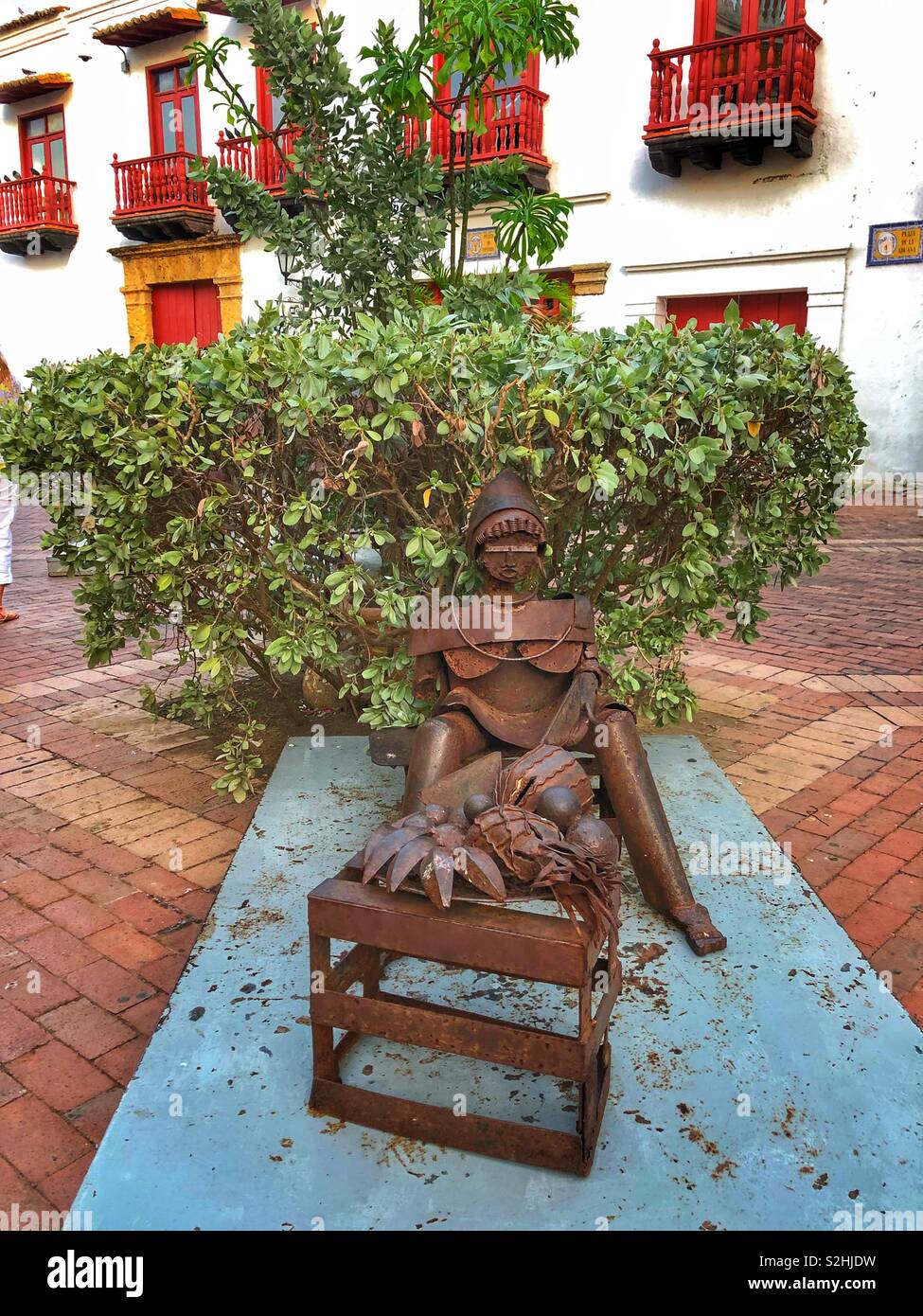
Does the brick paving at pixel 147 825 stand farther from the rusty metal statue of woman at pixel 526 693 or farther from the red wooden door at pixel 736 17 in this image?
the red wooden door at pixel 736 17

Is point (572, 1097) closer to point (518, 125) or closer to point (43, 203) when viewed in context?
point (518, 125)

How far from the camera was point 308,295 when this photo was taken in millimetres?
5031

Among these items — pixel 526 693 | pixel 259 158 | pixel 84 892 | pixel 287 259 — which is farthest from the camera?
pixel 259 158

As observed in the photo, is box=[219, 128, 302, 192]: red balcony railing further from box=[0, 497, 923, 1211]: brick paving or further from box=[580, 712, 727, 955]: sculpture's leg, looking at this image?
box=[580, 712, 727, 955]: sculpture's leg

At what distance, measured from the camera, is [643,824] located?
2867 mm

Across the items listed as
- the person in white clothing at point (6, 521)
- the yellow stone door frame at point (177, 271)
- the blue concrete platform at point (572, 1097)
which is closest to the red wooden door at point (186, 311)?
the yellow stone door frame at point (177, 271)

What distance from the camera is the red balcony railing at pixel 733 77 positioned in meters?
11.5

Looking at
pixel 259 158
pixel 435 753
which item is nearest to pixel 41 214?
pixel 259 158

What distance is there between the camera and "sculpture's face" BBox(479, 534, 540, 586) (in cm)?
284

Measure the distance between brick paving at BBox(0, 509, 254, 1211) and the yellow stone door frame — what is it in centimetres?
1261

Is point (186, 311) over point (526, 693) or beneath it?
over

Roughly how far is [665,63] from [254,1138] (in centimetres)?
1336

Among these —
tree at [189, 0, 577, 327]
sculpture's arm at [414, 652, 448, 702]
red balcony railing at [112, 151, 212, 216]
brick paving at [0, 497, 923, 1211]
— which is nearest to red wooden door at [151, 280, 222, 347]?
red balcony railing at [112, 151, 212, 216]

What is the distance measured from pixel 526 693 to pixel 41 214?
1955 centimetres
